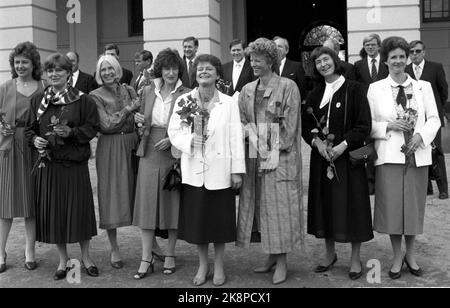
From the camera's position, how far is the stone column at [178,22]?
12.7 m

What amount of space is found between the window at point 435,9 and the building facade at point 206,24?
1.2 inches

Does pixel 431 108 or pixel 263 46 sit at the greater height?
pixel 263 46

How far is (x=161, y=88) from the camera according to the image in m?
5.87

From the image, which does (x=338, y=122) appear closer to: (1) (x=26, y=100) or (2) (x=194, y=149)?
(2) (x=194, y=149)

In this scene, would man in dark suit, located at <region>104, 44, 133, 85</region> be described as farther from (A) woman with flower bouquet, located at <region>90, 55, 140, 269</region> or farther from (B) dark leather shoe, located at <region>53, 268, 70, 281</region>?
(B) dark leather shoe, located at <region>53, 268, 70, 281</region>

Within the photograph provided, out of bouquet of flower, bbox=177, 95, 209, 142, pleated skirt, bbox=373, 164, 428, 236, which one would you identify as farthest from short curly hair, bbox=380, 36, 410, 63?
bouquet of flower, bbox=177, 95, 209, 142

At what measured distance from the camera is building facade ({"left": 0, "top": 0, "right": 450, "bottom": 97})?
1225 cm

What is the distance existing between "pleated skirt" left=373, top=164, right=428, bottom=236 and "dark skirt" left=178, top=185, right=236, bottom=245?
1482mm

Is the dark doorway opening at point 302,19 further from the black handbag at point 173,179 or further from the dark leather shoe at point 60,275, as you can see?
the dark leather shoe at point 60,275

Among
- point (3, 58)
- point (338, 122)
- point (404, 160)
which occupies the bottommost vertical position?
point (404, 160)

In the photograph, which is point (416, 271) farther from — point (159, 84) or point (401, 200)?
point (159, 84)

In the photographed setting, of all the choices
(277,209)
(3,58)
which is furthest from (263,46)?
(3,58)

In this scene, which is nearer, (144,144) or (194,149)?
(194,149)

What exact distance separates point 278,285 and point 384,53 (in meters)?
2.45
